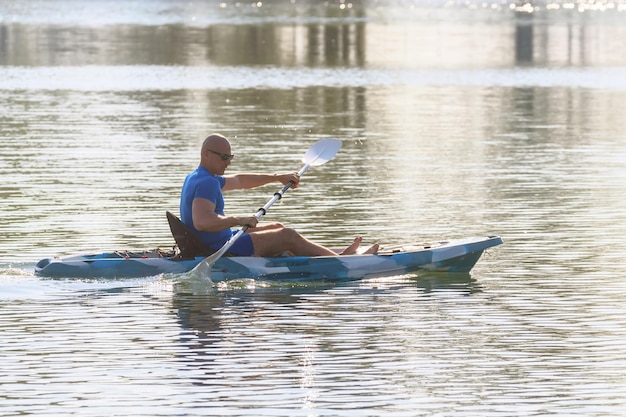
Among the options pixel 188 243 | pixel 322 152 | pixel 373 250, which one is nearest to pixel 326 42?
pixel 322 152

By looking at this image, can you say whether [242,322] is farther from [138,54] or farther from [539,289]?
[138,54]

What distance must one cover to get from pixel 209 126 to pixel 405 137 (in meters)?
4.22

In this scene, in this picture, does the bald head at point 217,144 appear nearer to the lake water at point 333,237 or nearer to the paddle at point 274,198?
the paddle at point 274,198

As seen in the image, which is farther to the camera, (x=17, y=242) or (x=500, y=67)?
(x=500, y=67)

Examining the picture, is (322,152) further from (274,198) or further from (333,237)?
(274,198)

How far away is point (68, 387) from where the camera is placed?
1157 cm

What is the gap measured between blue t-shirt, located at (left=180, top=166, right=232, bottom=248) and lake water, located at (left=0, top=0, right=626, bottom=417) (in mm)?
563

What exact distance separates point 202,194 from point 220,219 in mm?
279

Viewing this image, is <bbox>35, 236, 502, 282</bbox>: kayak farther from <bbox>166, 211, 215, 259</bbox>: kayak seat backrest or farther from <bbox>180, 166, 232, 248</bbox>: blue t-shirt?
<bbox>180, 166, 232, 248</bbox>: blue t-shirt

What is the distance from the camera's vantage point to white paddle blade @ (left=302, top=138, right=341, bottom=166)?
18.7m

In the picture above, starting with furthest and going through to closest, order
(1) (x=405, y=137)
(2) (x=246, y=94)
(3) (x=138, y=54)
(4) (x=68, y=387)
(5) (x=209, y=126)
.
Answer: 1. (3) (x=138, y=54)
2. (2) (x=246, y=94)
3. (5) (x=209, y=126)
4. (1) (x=405, y=137)
5. (4) (x=68, y=387)

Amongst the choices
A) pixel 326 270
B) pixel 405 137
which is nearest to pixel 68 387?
pixel 326 270

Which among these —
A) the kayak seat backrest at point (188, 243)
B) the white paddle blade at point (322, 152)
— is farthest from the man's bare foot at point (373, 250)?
the white paddle blade at point (322, 152)

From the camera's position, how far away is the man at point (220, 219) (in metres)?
15.5
